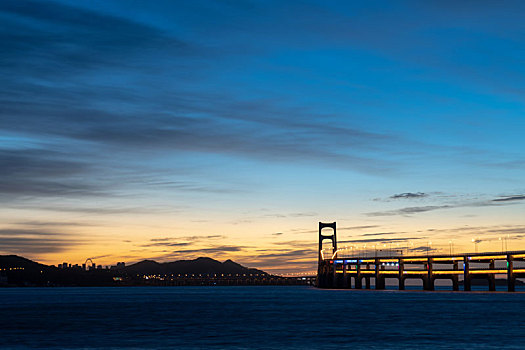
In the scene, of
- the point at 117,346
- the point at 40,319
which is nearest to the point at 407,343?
the point at 117,346

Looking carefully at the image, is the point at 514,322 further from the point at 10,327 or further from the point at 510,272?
the point at 510,272

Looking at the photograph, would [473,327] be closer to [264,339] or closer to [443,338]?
[443,338]

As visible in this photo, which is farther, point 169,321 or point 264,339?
point 169,321

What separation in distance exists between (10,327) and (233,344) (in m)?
35.2

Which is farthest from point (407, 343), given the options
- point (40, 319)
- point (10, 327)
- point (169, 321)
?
point (40, 319)

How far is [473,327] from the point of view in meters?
82.1

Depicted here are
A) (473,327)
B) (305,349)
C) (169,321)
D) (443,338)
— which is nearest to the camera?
(305,349)

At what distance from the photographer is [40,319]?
10206 cm

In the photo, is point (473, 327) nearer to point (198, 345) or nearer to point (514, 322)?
point (514, 322)

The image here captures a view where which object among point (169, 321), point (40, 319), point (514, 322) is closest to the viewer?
point (514, 322)

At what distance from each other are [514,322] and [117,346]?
51.4m

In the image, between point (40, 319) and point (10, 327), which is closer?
point (10, 327)

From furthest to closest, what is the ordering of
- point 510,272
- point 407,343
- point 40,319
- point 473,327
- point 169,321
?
point 510,272 < point 40,319 < point 169,321 < point 473,327 < point 407,343

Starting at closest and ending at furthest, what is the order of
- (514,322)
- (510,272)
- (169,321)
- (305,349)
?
(305,349)
(514,322)
(169,321)
(510,272)
